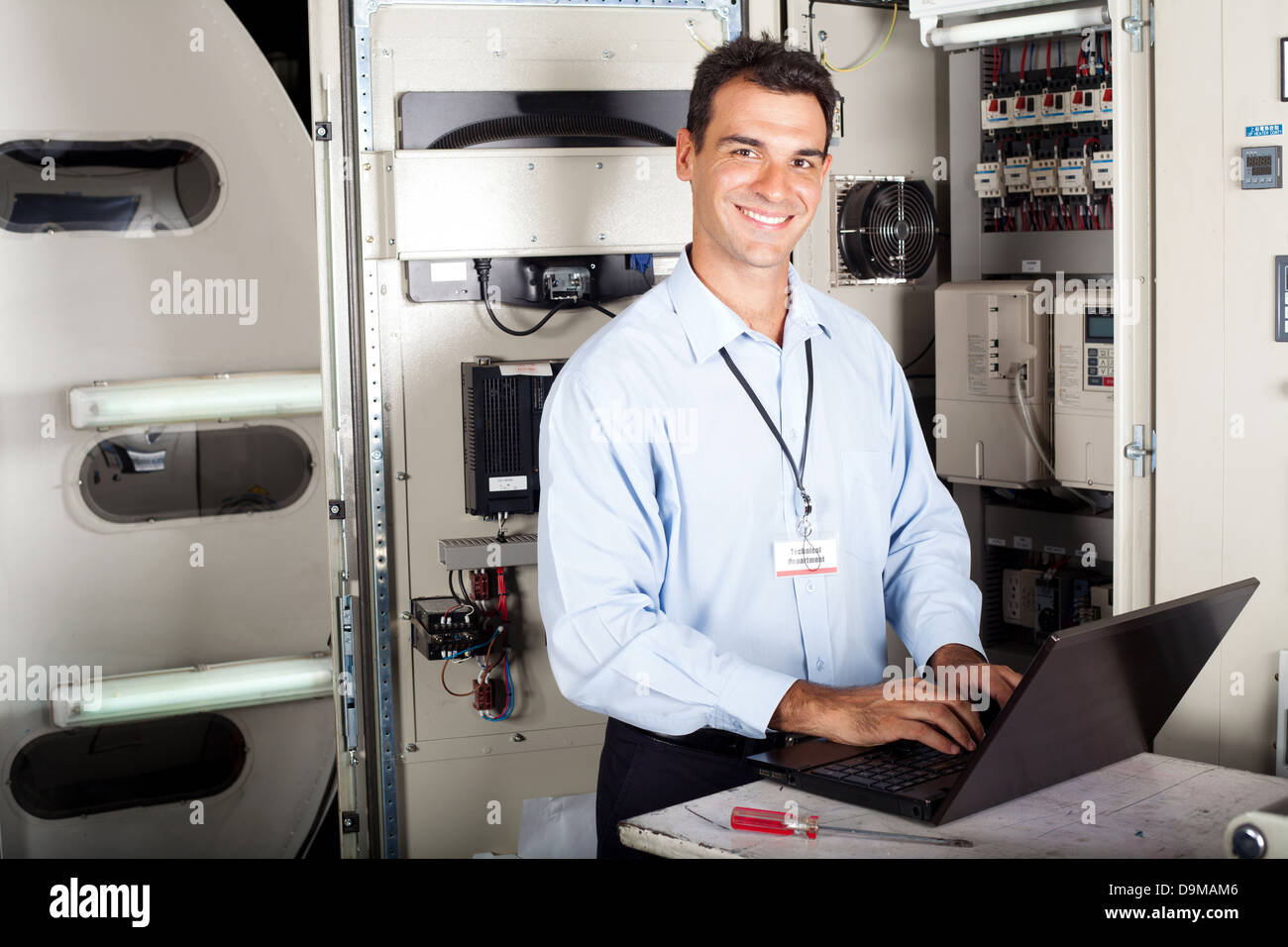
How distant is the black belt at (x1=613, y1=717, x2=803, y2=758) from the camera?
2178 millimetres

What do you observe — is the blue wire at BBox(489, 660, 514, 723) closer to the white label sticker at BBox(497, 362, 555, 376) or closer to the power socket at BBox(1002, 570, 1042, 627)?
the white label sticker at BBox(497, 362, 555, 376)

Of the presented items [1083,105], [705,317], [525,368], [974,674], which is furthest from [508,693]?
[1083,105]

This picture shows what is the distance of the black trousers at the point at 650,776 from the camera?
220cm

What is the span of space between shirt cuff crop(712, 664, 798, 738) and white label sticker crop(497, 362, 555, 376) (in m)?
1.50

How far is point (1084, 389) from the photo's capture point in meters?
4.01

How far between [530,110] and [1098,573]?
96.5 inches

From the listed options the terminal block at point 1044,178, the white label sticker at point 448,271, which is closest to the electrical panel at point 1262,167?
the terminal block at point 1044,178

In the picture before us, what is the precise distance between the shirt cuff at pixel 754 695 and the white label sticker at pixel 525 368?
4.93ft

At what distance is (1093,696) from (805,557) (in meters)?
0.64

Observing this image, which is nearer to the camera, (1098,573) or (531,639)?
(531,639)

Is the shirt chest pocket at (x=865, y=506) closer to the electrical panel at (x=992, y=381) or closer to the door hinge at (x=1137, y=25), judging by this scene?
the door hinge at (x=1137, y=25)

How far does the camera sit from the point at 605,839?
2.36 m
